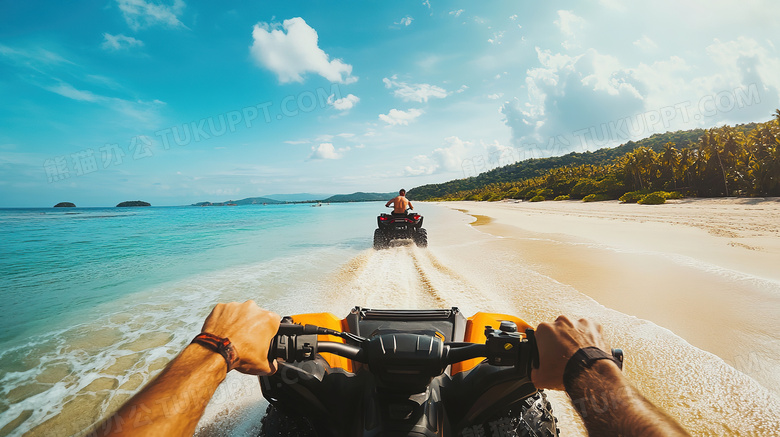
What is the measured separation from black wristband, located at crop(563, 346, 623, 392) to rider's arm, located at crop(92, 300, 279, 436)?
1086mm

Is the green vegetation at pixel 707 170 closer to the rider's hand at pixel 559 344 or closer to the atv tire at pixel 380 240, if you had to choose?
the atv tire at pixel 380 240

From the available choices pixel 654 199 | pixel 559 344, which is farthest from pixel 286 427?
pixel 654 199

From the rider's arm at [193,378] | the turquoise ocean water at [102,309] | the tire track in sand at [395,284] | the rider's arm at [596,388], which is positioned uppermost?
the rider's arm at [193,378]

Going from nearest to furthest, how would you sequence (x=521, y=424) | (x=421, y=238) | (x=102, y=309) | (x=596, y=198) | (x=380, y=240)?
(x=521, y=424)
(x=102, y=309)
(x=421, y=238)
(x=380, y=240)
(x=596, y=198)

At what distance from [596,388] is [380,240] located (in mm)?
8527

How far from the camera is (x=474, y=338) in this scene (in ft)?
Answer: 6.27

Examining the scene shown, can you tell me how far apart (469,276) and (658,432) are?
198 inches

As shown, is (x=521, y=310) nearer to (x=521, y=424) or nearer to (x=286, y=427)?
(x=521, y=424)

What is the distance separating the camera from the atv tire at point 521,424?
4.53ft

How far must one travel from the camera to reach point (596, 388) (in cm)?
96

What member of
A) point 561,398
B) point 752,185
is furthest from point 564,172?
point 561,398

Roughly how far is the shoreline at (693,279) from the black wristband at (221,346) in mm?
3842

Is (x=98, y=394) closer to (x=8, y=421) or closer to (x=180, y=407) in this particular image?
(x=8, y=421)

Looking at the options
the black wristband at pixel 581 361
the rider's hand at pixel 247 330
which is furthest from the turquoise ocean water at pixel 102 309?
the black wristband at pixel 581 361
